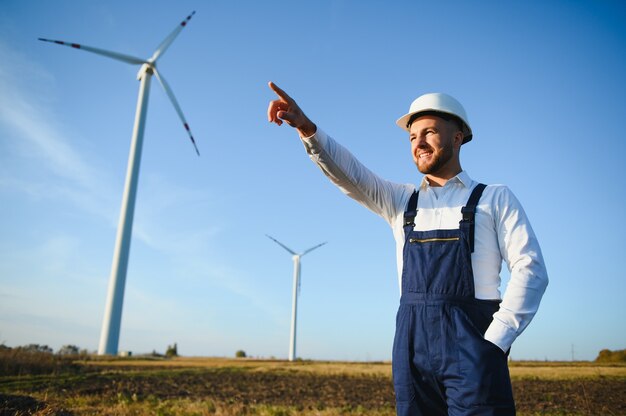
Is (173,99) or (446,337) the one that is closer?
(446,337)

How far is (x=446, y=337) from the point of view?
3.13 meters

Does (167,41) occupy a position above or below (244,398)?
above

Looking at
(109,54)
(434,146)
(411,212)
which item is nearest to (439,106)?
(434,146)

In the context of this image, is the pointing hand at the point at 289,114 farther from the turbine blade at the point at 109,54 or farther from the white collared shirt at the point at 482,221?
the turbine blade at the point at 109,54

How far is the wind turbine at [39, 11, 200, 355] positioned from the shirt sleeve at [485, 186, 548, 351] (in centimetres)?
4130

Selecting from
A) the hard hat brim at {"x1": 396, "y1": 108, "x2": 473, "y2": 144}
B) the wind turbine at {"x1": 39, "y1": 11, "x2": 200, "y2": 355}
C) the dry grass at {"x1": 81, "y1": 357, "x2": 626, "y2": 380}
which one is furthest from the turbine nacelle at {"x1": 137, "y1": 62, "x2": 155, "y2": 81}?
the hard hat brim at {"x1": 396, "y1": 108, "x2": 473, "y2": 144}

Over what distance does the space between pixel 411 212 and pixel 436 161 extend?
45 cm

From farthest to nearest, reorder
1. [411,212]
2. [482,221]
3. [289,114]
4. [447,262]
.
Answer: [411,212] → [289,114] → [482,221] → [447,262]

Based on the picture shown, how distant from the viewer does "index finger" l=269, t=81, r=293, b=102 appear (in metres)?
3.59

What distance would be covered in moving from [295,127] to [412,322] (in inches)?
65.6

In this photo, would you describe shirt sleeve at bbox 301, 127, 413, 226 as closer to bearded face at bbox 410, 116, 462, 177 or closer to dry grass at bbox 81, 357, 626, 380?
bearded face at bbox 410, 116, 462, 177

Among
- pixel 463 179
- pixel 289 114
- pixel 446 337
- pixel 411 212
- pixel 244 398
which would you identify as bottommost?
pixel 244 398

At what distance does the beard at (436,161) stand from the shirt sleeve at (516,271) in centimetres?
50

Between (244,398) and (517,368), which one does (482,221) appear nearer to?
(244,398)
